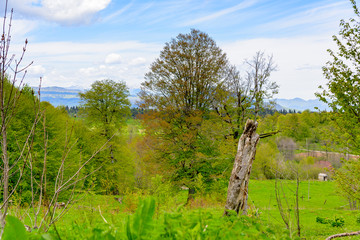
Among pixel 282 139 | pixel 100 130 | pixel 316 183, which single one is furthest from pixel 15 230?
pixel 282 139

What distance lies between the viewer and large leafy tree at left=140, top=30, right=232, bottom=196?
59.0 feet

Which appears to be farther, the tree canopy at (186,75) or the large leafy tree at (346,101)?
the tree canopy at (186,75)

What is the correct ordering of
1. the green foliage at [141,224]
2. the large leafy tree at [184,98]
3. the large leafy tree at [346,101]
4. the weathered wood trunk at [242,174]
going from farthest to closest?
the large leafy tree at [184,98], the large leafy tree at [346,101], the weathered wood trunk at [242,174], the green foliage at [141,224]

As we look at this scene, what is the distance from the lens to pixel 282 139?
235 feet

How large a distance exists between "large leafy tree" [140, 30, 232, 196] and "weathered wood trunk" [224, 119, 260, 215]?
13.8 m

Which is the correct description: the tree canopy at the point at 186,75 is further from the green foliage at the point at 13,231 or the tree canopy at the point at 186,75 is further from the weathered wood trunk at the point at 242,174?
the green foliage at the point at 13,231

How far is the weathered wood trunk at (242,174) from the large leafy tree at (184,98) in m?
13.8

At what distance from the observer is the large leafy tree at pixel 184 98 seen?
18.0m

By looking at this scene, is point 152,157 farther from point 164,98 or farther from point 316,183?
point 316,183

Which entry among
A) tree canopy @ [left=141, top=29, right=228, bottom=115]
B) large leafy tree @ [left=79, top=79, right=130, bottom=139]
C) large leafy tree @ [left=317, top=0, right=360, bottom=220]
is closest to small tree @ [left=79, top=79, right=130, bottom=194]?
large leafy tree @ [left=79, top=79, right=130, bottom=139]

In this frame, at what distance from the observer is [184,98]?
1870cm

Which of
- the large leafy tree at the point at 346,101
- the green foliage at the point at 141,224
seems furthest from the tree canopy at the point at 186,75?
→ the green foliage at the point at 141,224

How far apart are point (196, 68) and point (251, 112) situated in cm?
494

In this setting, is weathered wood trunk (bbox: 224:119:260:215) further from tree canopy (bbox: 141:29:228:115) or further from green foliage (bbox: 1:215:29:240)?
tree canopy (bbox: 141:29:228:115)
